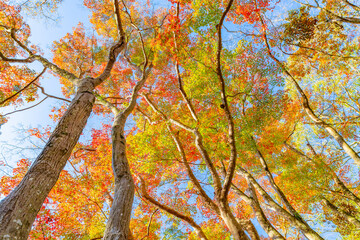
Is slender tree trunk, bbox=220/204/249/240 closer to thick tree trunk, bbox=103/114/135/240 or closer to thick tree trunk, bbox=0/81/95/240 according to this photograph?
thick tree trunk, bbox=103/114/135/240

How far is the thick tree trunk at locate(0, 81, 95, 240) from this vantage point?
207 cm

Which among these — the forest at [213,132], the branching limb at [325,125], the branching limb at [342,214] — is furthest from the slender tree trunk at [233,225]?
the branching limb at [325,125]

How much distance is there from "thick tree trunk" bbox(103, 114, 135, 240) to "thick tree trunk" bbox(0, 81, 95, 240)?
0.83m

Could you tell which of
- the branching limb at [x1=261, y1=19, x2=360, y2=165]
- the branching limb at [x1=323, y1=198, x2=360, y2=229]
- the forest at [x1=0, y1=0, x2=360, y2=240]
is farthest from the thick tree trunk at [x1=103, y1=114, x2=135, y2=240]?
the branching limb at [x1=323, y1=198, x2=360, y2=229]

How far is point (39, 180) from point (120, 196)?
117cm

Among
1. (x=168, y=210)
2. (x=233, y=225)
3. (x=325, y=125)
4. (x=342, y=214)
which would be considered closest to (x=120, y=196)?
(x=233, y=225)

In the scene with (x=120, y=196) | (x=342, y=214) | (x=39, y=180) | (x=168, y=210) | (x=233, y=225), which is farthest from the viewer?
(x=342, y=214)

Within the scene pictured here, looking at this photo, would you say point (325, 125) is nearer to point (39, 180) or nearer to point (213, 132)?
point (213, 132)

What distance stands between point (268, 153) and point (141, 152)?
7.24 m

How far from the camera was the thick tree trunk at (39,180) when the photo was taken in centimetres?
207

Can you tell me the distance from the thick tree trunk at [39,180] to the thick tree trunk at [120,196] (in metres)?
0.83

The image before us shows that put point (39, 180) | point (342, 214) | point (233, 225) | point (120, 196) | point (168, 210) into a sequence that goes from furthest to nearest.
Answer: point (342, 214) → point (168, 210) → point (233, 225) → point (120, 196) → point (39, 180)

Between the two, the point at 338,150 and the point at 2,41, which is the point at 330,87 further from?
the point at 2,41

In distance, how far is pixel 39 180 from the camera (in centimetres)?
254
